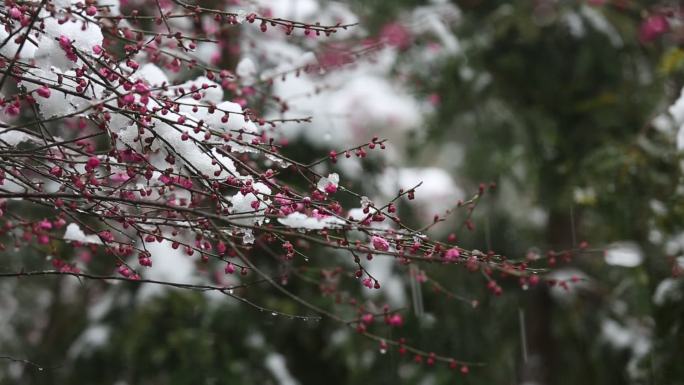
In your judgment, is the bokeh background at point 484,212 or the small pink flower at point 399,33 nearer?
the bokeh background at point 484,212

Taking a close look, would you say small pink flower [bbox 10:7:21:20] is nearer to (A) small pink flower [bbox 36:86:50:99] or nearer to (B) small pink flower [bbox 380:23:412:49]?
(A) small pink flower [bbox 36:86:50:99]

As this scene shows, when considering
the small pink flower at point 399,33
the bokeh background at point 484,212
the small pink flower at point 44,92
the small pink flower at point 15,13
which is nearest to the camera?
the small pink flower at point 15,13

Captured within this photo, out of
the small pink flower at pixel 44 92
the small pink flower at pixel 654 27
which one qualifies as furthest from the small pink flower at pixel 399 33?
the small pink flower at pixel 44 92

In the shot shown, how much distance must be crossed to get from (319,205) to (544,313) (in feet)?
15.2

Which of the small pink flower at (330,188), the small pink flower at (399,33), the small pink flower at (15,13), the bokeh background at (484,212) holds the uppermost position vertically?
the small pink flower at (399,33)

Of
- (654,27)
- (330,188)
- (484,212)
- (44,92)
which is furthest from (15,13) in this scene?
(484,212)

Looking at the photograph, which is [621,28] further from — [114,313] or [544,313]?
[114,313]

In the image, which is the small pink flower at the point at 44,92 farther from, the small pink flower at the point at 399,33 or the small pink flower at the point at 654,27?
the small pink flower at the point at 654,27

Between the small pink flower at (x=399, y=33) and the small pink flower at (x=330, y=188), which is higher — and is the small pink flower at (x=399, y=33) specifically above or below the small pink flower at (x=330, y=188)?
above

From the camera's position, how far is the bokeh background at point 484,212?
159 inches

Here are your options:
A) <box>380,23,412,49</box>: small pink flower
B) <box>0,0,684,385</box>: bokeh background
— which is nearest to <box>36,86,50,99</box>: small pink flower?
<box>0,0,684,385</box>: bokeh background

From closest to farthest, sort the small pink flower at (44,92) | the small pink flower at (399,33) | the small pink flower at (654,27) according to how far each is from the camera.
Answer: the small pink flower at (44,92), the small pink flower at (654,27), the small pink flower at (399,33)

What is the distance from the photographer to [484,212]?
5449 mm

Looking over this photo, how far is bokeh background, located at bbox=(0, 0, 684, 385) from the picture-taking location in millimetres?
4035
